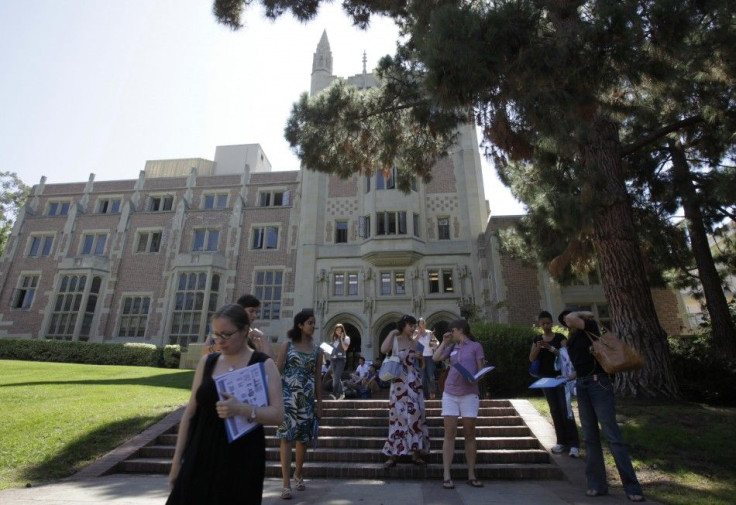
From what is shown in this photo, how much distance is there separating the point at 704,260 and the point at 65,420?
50.4 ft

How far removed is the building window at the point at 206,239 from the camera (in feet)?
81.7

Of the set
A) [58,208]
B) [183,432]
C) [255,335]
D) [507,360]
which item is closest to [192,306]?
[58,208]

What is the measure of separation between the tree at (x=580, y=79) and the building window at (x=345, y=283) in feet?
44.1

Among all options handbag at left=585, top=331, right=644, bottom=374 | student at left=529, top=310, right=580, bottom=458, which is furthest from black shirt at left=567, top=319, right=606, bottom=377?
student at left=529, top=310, right=580, bottom=458

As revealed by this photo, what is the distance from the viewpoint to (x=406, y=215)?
70.3 feet

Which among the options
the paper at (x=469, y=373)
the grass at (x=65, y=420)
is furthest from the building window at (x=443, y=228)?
the paper at (x=469, y=373)

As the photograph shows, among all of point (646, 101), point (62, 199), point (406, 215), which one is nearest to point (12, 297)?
point (62, 199)

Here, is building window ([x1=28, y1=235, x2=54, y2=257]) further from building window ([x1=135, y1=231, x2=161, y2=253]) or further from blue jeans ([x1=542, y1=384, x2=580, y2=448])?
blue jeans ([x1=542, y1=384, x2=580, y2=448])

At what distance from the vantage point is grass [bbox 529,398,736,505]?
436cm

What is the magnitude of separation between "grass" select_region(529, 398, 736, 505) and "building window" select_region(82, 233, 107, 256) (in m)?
27.1

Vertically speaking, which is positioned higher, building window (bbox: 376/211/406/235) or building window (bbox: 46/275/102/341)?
building window (bbox: 376/211/406/235)

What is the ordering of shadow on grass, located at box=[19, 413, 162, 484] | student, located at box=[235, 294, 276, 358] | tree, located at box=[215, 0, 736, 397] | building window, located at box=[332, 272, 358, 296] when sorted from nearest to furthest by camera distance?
student, located at box=[235, 294, 276, 358]
shadow on grass, located at box=[19, 413, 162, 484]
tree, located at box=[215, 0, 736, 397]
building window, located at box=[332, 272, 358, 296]

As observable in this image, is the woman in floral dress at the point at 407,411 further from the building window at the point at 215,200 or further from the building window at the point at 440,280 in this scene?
the building window at the point at 215,200

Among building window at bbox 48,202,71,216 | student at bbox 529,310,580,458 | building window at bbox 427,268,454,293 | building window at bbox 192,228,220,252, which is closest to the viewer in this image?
student at bbox 529,310,580,458
